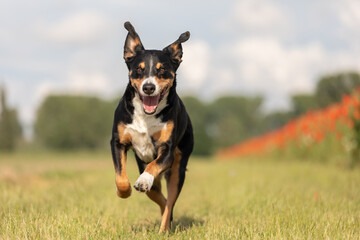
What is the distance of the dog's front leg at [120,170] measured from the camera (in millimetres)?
4023

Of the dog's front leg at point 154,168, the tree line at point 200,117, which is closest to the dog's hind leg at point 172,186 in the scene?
the dog's front leg at point 154,168

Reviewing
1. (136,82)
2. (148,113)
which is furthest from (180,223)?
(136,82)

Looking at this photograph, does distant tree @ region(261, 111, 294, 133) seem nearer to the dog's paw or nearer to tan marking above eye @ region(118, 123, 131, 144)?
tan marking above eye @ region(118, 123, 131, 144)

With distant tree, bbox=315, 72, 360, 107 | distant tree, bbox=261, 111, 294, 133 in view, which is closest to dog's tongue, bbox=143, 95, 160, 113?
distant tree, bbox=315, 72, 360, 107

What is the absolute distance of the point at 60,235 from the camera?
377cm

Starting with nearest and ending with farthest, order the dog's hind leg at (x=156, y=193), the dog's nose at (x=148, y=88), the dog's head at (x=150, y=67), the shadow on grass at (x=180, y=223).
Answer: the dog's nose at (x=148, y=88), the dog's head at (x=150, y=67), the dog's hind leg at (x=156, y=193), the shadow on grass at (x=180, y=223)

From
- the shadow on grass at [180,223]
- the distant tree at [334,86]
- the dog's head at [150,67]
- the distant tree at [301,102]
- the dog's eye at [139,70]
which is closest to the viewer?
the dog's head at [150,67]

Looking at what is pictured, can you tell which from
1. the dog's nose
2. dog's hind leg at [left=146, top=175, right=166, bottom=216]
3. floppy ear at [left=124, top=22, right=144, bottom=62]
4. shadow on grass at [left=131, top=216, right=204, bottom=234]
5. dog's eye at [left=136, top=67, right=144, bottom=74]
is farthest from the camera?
shadow on grass at [left=131, top=216, right=204, bottom=234]

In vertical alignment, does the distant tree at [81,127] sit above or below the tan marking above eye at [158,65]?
below

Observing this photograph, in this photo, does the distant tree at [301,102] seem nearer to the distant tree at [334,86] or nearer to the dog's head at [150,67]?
the distant tree at [334,86]

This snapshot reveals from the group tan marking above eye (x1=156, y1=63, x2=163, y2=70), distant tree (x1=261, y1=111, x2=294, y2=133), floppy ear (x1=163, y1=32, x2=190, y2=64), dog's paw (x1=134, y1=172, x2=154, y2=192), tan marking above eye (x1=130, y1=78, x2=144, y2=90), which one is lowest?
distant tree (x1=261, y1=111, x2=294, y2=133)

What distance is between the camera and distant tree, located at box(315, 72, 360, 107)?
24.4m

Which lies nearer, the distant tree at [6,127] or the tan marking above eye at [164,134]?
the tan marking above eye at [164,134]

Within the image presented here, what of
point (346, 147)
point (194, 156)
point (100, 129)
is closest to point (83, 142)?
point (100, 129)
